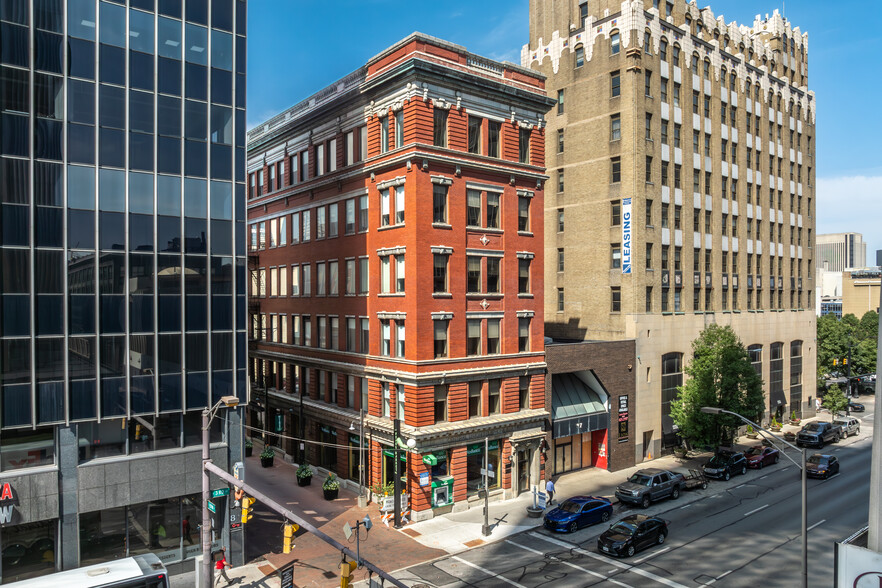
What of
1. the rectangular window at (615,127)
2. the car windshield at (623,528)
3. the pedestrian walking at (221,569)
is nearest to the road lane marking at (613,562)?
the car windshield at (623,528)

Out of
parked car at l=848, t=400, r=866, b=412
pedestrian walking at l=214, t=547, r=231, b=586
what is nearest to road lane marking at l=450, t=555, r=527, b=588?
pedestrian walking at l=214, t=547, r=231, b=586

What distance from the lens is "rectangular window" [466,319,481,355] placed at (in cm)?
3769

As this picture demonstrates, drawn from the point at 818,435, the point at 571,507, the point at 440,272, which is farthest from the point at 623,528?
the point at 818,435

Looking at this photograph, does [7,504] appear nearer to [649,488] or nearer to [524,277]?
[524,277]

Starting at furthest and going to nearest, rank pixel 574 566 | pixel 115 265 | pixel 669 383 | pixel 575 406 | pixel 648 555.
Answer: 1. pixel 669 383
2. pixel 575 406
3. pixel 648 555
4. pixel 574 566
5. pixel 115 265

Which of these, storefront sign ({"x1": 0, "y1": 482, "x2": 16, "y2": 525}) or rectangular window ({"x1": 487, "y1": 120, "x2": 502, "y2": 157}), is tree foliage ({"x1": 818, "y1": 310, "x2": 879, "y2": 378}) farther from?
storefront sign ({"x1": 0, "y1": 482, "x2": 16, "y2": 525})

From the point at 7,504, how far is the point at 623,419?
37.1m

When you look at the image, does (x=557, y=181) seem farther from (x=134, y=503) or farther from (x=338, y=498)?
(x=134, y=503)

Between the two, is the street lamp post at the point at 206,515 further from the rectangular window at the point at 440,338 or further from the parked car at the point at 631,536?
the parked car at the point at 631,536

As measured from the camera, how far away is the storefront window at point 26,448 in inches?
966

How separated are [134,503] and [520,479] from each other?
22.2m

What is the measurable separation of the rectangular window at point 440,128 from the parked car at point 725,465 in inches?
1133

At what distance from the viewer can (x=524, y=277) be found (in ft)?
132

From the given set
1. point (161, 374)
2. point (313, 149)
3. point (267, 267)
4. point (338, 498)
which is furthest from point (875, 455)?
point (267, 267)
